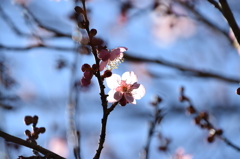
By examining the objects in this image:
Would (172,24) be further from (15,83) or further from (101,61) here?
(101,61)

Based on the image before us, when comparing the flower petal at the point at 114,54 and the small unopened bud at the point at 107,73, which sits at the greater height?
the flower petal at the point at 114,54

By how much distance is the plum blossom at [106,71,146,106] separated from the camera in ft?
5.06

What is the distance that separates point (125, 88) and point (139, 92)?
90mm

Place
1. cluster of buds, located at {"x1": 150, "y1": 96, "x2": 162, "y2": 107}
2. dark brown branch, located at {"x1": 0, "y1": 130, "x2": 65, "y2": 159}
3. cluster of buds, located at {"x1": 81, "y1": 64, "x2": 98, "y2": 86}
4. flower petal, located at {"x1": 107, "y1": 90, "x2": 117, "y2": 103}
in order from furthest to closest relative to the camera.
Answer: cluster of buds, located at {"x1": 150, "y1": 96, "x2": 162, "y2": 107} < flower petal, located at {"x1": 107, "y1": 90, "x2": 117, "y2": 103} < cluster of buds, located at {"x1": 81, "y1": 64, "x2": 98, "y2": 86} < dark brown branch, located at {"x1": 0, "y1": 130, "x2": 65, "y2": 159}

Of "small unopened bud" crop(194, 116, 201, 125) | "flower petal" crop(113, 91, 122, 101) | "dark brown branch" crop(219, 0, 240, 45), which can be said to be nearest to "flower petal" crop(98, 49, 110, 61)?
"flower petal" crop(113, 91, 122, 101)

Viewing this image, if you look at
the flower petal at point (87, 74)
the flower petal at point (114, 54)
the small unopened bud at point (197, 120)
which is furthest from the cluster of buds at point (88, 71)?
the small unopened bud at point (197, 120)

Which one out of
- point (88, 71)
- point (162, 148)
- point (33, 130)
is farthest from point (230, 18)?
point (162, 148)

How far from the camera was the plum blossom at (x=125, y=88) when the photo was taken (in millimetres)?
1541

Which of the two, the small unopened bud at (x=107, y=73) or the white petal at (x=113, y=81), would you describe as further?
the white petal at (x=113, y=81)

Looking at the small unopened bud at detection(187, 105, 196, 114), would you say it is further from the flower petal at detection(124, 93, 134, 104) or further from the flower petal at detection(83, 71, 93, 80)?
the flower petal at detection(83, 71, 93, 80)

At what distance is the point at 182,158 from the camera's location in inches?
129

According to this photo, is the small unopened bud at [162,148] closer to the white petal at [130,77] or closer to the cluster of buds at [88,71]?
the white petal at [130,77]

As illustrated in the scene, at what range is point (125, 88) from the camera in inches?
62.9

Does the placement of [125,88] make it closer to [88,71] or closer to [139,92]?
[139,92]
